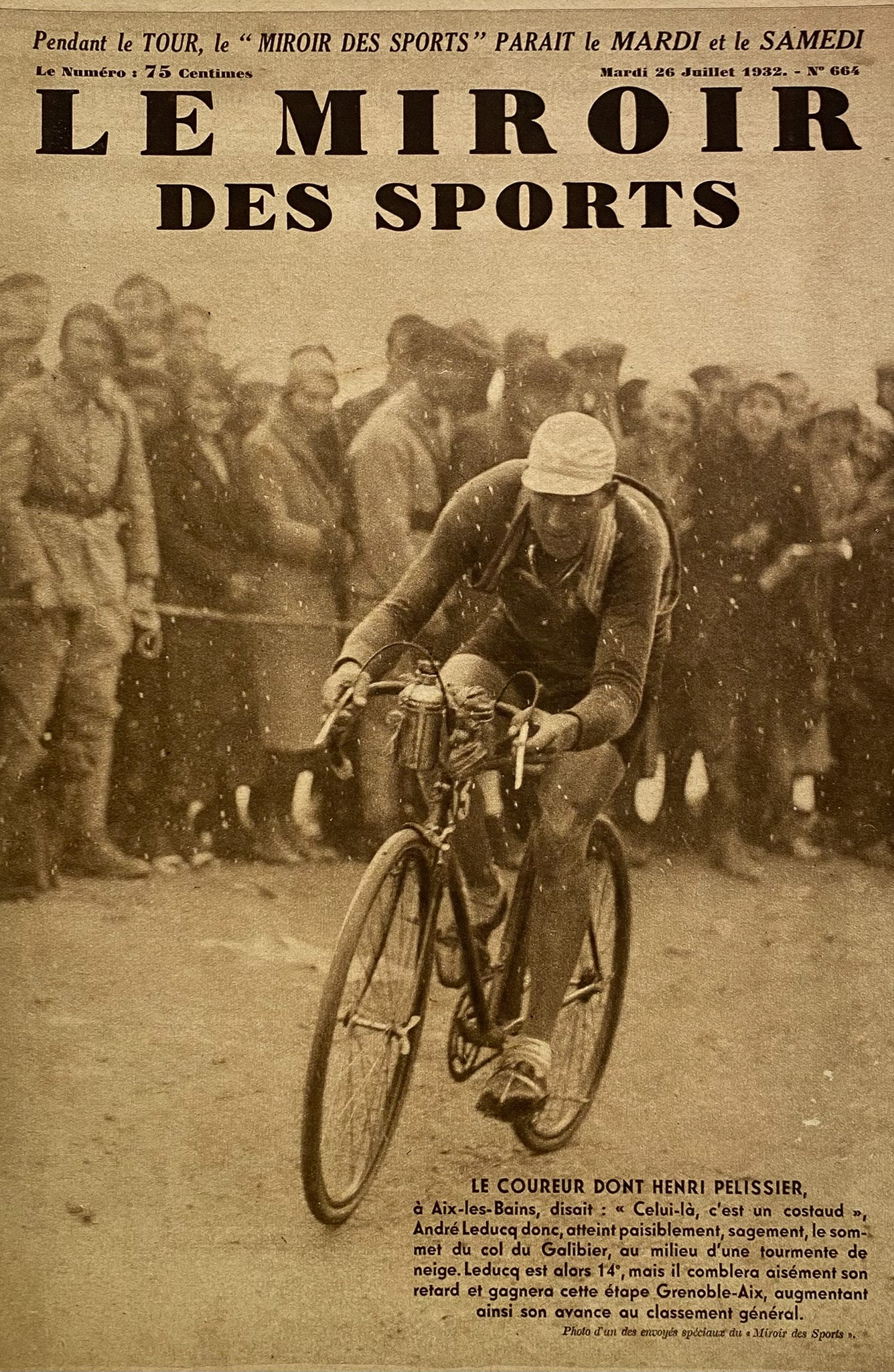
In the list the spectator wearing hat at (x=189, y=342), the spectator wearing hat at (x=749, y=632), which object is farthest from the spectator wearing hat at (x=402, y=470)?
the spectator wearing hat at (x=749, y=632)

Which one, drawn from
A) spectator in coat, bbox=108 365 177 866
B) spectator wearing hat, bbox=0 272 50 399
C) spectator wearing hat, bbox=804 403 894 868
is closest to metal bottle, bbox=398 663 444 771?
spectator in coat, bbox=108 365 177 866

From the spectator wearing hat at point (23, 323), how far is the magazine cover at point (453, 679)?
0.6 inches

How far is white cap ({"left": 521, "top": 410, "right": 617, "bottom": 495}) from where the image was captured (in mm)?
2604

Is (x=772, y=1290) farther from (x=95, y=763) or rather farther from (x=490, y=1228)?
(x=95, y=763)

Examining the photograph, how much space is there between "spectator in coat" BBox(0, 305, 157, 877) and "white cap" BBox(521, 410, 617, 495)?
0.80m

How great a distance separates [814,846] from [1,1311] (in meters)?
1.85

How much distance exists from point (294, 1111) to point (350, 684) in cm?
85

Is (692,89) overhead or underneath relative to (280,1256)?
overhead

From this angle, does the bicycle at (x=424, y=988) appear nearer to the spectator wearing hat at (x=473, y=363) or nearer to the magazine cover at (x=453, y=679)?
the magazine cover at (x=453, y=679)

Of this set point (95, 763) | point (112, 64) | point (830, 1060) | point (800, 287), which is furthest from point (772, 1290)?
point (112, 64)

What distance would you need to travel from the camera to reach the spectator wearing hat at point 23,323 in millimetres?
2699

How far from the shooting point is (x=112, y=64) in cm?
278

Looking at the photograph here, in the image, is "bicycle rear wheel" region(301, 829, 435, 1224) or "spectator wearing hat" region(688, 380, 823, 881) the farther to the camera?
"spectator wearing hat" region(688, 380, 823, 881)

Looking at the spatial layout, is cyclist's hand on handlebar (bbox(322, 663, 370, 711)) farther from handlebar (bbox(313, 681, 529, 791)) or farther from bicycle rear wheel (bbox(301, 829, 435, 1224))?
bicycle rear wheel (bbox(301, 829, 435, 1224))
